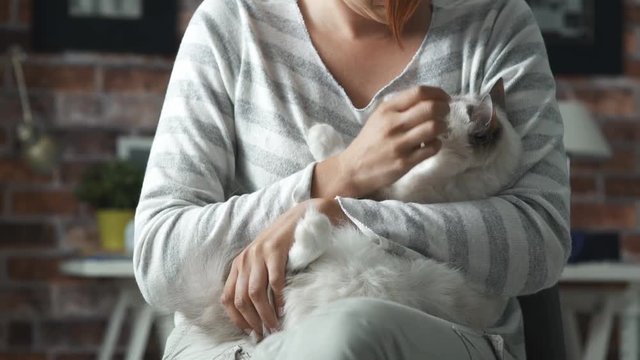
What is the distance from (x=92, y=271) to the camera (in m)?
2.48

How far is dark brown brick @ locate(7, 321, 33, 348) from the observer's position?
2.83m

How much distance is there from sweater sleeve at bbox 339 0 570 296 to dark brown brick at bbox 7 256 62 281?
1.84 metres

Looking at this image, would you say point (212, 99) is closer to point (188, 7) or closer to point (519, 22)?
point (519, 22)

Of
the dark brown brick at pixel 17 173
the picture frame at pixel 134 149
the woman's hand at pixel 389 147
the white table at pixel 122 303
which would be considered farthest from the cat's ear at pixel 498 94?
the dark brown brick at pixel 17 173

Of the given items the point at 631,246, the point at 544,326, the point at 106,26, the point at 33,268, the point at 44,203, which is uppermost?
the point at 544,326

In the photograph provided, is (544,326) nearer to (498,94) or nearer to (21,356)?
(498,94)

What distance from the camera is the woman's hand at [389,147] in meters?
1.10

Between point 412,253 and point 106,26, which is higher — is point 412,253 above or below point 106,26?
above

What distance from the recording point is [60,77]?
286 centimetres

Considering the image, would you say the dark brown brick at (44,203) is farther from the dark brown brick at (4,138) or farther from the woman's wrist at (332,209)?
the woman's wrist at (332,209)

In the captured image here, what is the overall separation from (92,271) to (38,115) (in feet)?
1.93

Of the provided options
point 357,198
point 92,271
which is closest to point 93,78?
point 92,271

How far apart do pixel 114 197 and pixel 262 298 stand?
1.66m

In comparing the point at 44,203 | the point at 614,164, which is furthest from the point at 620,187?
the point at 44,203
